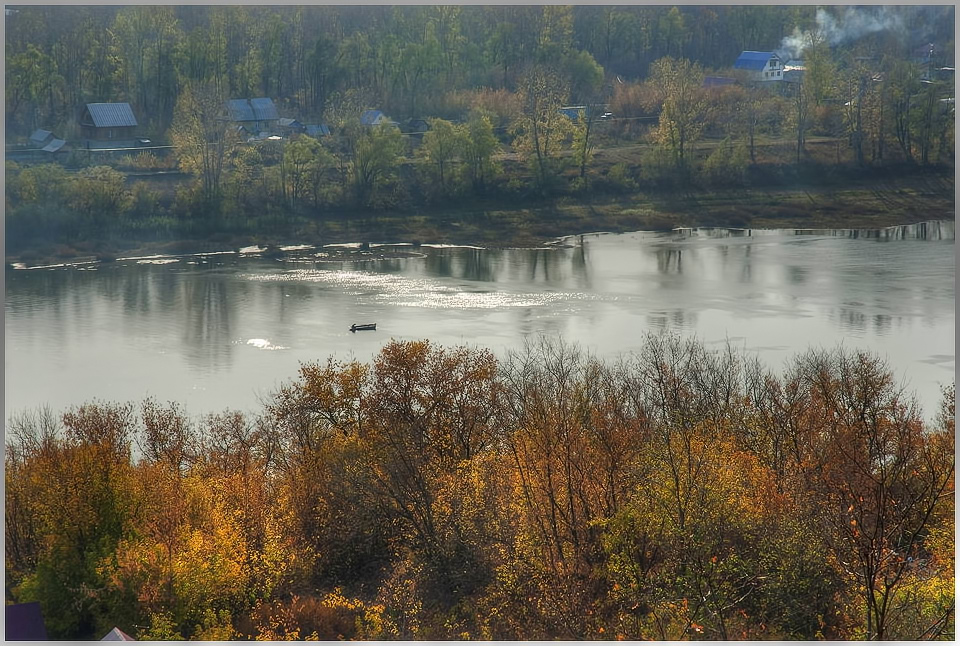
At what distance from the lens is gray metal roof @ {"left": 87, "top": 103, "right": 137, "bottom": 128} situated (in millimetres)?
10281

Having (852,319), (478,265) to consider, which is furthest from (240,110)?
(852,319)

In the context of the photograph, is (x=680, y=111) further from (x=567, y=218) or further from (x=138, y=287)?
(x=138, y=287)

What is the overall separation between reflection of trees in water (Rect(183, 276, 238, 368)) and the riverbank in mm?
735

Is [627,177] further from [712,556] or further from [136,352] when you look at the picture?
[712,556]

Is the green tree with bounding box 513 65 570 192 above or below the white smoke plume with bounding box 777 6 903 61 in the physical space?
below

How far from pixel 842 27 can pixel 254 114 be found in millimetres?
5466

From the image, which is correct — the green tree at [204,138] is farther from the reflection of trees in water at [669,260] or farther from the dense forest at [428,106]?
the reflection of trees in water at [669,260]

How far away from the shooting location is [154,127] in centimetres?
1055

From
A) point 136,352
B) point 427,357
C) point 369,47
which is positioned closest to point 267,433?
point 427,357

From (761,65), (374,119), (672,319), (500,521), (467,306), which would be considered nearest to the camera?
(500,521)

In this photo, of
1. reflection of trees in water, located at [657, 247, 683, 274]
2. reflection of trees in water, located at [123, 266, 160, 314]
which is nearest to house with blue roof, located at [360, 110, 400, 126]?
reflection of trees in water, located at [123, 266, 160, 314]

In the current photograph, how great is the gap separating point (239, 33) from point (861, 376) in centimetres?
611

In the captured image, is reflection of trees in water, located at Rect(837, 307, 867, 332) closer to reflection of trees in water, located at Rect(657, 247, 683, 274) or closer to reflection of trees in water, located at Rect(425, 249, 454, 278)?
reflection of trees in water, located at Rect(657, 247, 683, 274)

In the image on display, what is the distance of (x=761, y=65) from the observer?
9.69 metres
